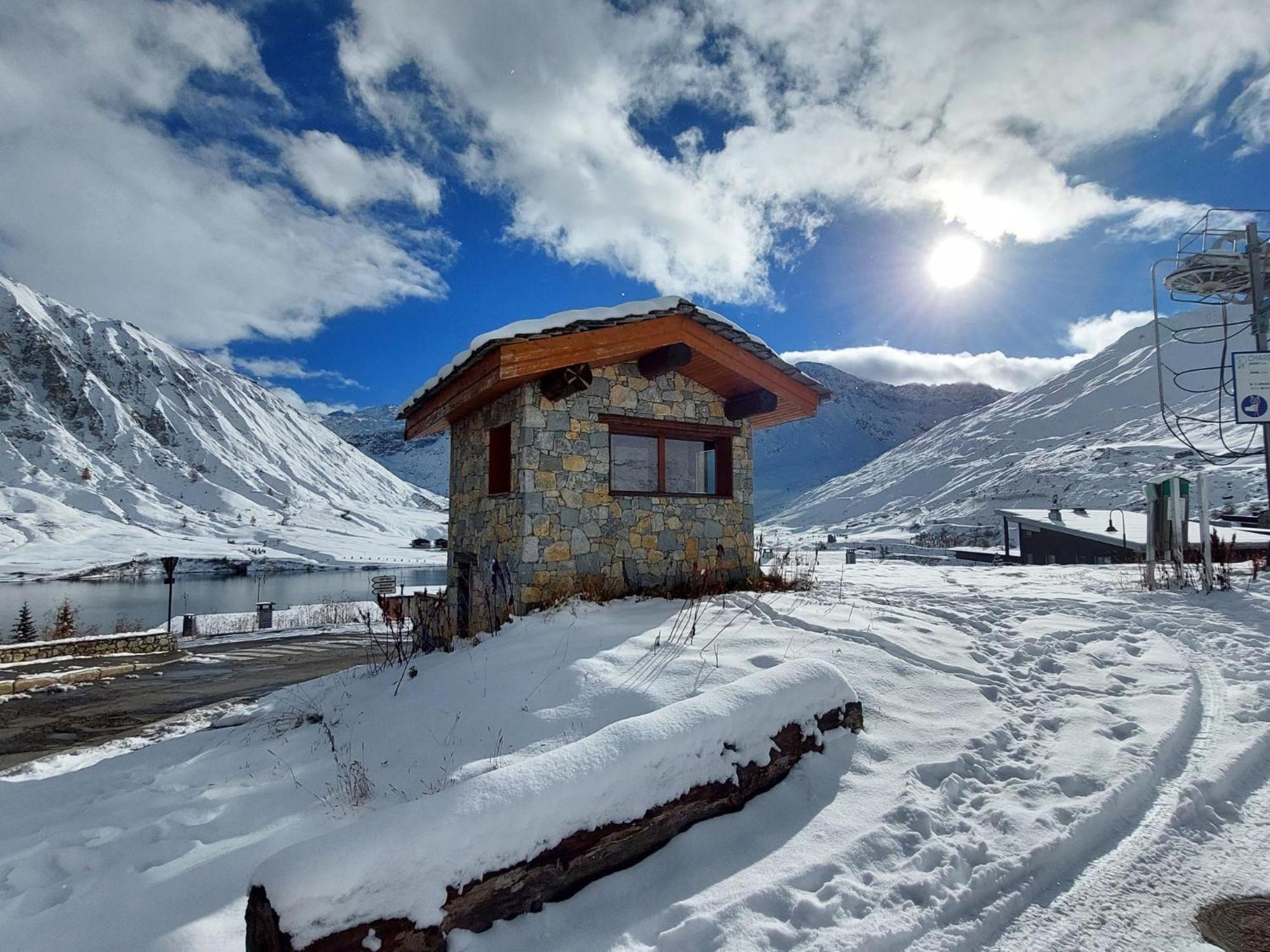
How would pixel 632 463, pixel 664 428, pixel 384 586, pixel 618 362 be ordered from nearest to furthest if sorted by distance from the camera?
pixel 618 362
pixel 632 463
pixel 664 428
pixel 384 586

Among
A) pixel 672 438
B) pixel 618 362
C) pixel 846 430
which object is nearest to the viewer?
pixel 618 362

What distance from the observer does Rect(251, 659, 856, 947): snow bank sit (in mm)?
2008

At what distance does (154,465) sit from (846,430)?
121674 millimetres

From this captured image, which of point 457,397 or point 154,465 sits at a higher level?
point 154,465

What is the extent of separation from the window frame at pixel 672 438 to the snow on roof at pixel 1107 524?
13.3 metres

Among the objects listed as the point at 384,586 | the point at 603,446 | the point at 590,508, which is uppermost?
the point at 603,446

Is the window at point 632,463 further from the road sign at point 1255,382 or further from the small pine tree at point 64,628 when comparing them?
the small pine tree at point 64,628

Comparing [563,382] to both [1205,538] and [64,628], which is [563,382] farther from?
[64,628]

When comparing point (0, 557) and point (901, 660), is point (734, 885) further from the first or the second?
point (0, 557)

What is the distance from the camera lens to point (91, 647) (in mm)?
12227

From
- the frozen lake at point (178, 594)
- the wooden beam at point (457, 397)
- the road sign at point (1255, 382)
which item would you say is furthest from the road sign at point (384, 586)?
the road sign at point (1255, 382)

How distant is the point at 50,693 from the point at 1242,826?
43.5 feet

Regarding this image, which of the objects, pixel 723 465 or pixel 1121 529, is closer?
pixel 723 465

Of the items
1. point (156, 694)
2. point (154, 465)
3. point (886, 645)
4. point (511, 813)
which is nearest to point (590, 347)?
point (886, 645)
